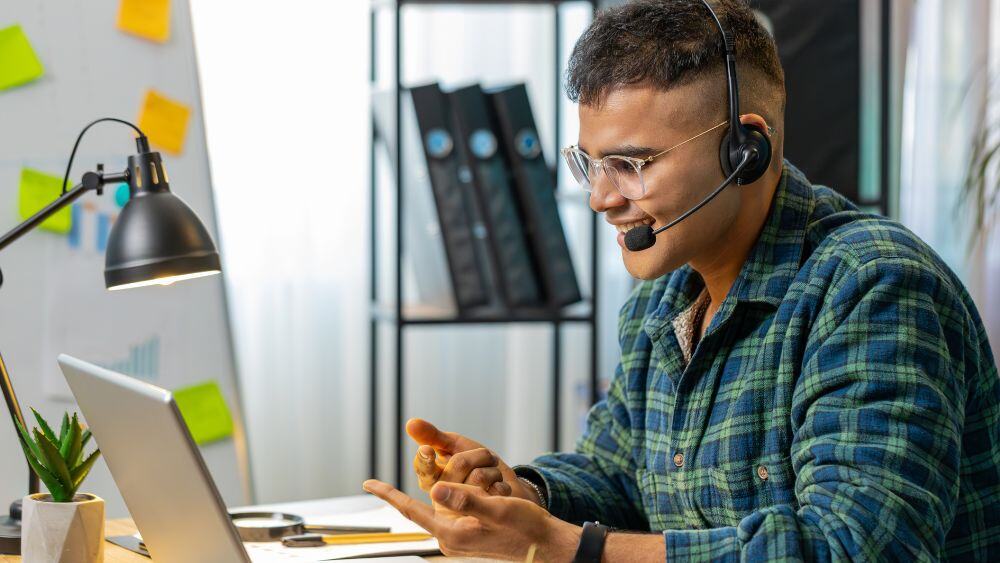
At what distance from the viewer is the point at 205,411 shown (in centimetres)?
200

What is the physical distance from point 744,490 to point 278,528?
51 cm

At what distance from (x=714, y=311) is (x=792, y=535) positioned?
0.41 meters

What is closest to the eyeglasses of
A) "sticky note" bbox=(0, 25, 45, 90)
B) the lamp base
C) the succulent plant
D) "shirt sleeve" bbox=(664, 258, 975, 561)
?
"shirt sleeve" bbox=(664, 258, 975, 561)

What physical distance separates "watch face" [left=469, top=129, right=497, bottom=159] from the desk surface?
91 cm

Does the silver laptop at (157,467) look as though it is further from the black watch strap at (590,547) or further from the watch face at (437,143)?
the watch face at (437,143)

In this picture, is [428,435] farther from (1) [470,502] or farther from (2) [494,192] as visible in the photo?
(2) [494,192]

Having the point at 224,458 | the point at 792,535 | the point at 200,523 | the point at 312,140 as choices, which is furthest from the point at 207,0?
the point at 792,535

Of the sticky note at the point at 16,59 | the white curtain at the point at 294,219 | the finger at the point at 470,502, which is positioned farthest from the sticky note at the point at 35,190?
the finger at the point at 470,502

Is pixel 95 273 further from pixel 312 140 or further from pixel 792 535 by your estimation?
pixel 792 535

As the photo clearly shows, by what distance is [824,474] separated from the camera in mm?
952

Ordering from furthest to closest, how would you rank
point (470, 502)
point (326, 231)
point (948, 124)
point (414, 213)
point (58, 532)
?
point (948, 124) → point (326, 231) → point (414, 213) → point (58, 532) → point (470, 502)

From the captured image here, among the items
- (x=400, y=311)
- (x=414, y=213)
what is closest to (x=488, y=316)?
(x=400, y=311)

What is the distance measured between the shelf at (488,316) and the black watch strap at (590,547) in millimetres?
1215

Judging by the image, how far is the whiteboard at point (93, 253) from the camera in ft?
5.94
